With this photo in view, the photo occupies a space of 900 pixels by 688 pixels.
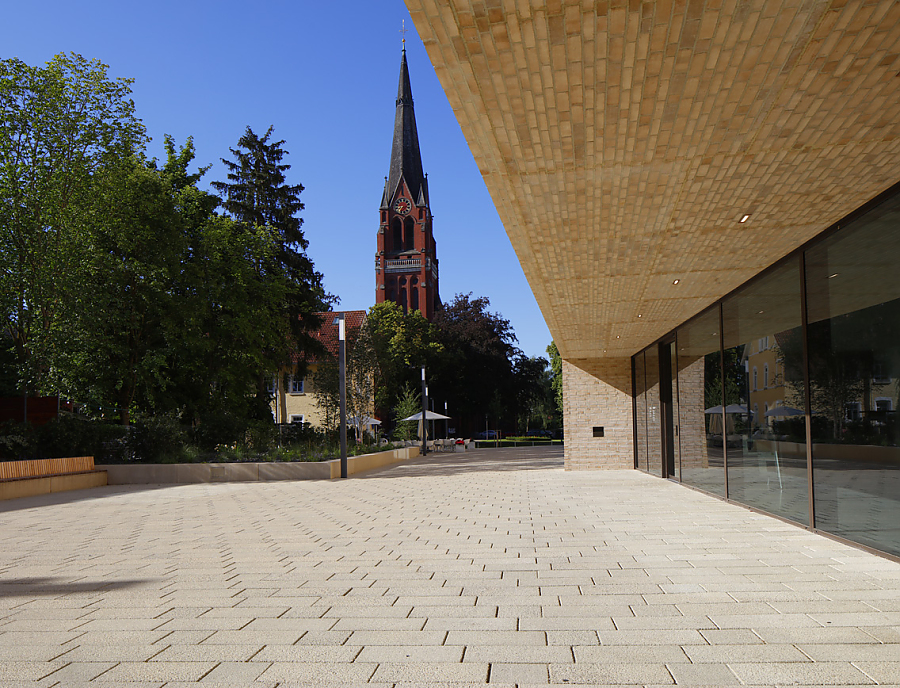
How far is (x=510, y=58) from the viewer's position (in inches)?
160

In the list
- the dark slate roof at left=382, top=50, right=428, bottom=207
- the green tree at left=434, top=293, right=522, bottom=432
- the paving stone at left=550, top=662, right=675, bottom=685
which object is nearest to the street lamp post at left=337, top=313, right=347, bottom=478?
the paving stone at left=550, top=662, right=675, bottom=685

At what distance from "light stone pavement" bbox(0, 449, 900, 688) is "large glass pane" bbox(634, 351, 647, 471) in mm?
9045

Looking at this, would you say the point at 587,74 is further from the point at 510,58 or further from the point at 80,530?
the point at 80,530

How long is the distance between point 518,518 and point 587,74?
6.94 m

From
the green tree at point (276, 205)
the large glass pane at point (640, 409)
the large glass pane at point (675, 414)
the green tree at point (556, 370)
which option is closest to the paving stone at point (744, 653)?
the large glass pane at point (675, 414)

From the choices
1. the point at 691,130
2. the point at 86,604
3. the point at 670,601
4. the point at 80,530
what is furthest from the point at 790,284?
the point at 80,530

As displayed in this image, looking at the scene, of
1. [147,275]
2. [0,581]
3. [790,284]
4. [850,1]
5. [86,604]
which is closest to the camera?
[850,1]

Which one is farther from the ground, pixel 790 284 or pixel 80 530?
pixel 790 284

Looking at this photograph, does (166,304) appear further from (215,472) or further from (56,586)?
(56,586)

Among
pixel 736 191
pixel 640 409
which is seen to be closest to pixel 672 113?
pixel 736 191

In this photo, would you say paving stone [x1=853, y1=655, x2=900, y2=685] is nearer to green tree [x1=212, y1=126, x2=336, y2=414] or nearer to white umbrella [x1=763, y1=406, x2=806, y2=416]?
white umbrella [x1=763, y1=406, x2=806, y2=416]

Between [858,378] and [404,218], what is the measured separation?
78.3 metres

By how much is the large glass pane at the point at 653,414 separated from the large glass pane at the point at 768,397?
5877 millimetres

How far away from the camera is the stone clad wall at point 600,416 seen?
2067 cm
